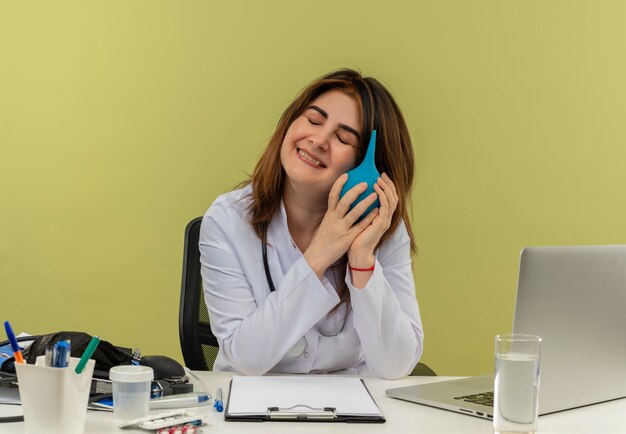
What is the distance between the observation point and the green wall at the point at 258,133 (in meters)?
3.10

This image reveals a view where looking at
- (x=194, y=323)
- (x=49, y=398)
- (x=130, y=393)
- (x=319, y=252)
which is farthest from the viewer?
(x=194, y=323)

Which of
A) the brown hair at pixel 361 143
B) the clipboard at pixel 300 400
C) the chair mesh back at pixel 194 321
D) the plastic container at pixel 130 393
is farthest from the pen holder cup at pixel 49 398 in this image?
the chair mesh back at pixel 194 321

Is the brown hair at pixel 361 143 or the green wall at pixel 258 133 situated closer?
the brown hair at pixel 361 143

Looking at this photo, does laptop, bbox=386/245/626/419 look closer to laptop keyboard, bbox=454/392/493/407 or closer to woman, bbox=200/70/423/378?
laptop keyboard, bbox=454/392/493/407

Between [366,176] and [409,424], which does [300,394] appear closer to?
[409,424]

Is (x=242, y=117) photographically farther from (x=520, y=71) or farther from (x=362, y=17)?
(x=520, y=71)

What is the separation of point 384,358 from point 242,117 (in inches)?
63.2

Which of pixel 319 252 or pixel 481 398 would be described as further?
pixel 319 252

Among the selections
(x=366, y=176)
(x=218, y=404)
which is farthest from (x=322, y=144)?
(x=218, y=404)

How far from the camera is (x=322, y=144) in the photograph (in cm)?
189

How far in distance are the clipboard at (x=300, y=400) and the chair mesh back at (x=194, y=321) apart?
1.70 feet

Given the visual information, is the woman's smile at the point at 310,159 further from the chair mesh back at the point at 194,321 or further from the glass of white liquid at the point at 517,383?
the glass of white liquid at the point at 517,383

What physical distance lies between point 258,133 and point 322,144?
1295 millimetres

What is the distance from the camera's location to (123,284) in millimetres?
3127
